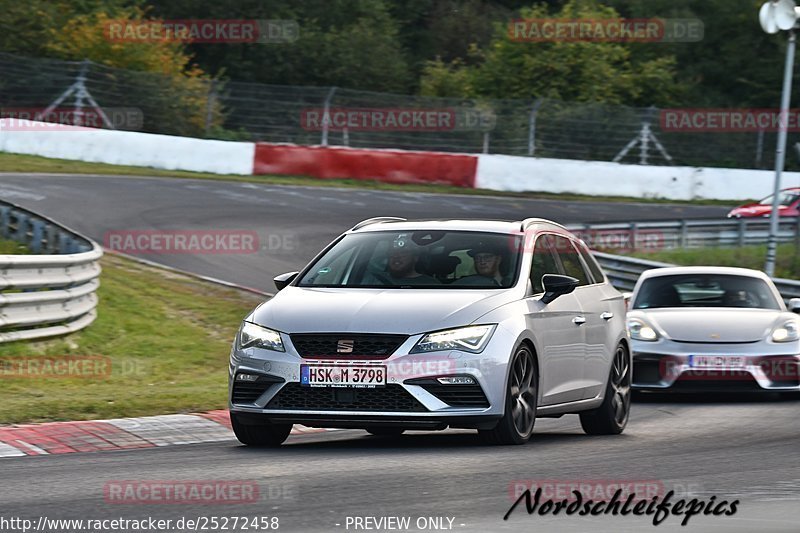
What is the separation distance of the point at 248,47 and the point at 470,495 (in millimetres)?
52643

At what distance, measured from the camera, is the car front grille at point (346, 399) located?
9.06m

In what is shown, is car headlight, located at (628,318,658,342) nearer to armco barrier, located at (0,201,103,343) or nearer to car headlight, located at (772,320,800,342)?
car headlight, located at (772,320,800,342)

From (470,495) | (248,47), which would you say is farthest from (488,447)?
(248,47)

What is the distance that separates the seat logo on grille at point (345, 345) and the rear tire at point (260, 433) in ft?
2.72

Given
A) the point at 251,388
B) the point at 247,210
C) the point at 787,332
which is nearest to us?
the point at 251,388

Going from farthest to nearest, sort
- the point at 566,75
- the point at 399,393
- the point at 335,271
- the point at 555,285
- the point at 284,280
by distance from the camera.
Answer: the point at 566,75, the point at 284,280, the point at 335,271, the point at 555,285, the point at 399,393

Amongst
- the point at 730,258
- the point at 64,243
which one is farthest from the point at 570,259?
the point at 730,258

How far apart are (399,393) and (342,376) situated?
0.35 m

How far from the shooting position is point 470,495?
289 inches

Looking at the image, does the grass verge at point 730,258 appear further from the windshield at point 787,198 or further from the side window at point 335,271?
the side window at point 335,271

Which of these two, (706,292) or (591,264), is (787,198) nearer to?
(706,292)

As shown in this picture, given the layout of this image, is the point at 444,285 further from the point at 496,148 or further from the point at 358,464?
the point at 496,148

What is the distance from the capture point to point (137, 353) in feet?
54.5

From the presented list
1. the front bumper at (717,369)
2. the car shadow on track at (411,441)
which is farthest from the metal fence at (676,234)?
the car shadow on track at (411,441)
